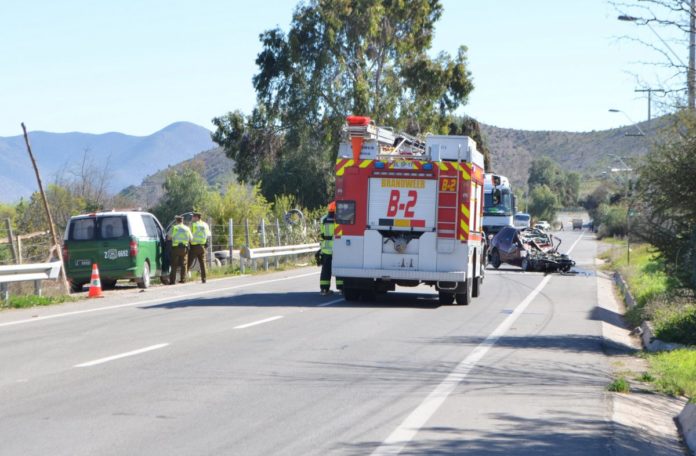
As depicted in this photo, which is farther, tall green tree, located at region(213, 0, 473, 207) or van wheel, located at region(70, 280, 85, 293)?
tall green tree, located at region(213, 0, 473, 207)

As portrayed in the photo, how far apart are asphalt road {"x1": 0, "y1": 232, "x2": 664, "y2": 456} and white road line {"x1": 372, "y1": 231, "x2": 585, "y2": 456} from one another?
23 millimetres

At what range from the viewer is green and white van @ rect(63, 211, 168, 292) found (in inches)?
962

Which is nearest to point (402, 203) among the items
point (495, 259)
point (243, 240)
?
point (495, 259)

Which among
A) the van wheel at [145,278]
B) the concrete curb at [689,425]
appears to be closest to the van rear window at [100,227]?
the van wheel at [145,278]

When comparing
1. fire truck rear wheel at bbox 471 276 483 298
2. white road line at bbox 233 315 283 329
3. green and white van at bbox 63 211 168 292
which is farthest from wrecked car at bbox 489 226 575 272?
white road line at bbox 233 315 283 329

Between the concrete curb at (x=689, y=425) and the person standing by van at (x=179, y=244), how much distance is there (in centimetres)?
1821

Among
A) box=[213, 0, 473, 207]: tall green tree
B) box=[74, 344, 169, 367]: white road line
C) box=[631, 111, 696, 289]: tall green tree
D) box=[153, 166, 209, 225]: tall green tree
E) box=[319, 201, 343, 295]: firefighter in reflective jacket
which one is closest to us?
box=[74, 344, 169, 367]: white road line

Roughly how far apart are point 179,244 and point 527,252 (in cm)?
1551

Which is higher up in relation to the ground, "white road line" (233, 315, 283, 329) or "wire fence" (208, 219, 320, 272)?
"wire fence" (208, 219, 320, 272)

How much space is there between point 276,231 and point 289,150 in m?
17.2

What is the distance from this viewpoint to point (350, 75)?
185ft

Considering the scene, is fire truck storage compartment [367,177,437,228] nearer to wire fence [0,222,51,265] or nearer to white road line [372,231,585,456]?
white road line [372,231,585,456]

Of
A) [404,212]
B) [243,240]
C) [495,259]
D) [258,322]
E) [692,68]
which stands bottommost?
[258,322]

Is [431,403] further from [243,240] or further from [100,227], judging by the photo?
[243,240]
